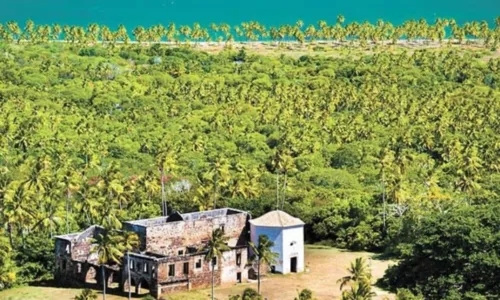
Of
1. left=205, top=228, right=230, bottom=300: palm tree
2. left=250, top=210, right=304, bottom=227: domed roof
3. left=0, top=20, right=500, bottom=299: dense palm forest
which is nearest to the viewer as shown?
left=205, top=228, right=230, bottom=300: palm tree

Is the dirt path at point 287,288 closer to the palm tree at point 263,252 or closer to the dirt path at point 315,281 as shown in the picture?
the dirt path at point 315,281

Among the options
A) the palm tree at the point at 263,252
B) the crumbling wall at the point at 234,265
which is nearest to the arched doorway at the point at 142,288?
the crumbling wall at the point at 234,265

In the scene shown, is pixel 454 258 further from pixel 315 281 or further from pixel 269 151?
pixel 269 151

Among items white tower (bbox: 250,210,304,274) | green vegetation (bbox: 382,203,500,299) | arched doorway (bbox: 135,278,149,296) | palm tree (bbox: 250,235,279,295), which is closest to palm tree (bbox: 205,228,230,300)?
palm tree (bbox: 250,235,279,295)

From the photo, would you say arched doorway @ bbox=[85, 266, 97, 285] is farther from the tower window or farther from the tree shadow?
the tower window

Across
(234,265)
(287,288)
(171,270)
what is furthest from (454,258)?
(171,270)

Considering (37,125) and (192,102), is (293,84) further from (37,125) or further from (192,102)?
(37,125)
